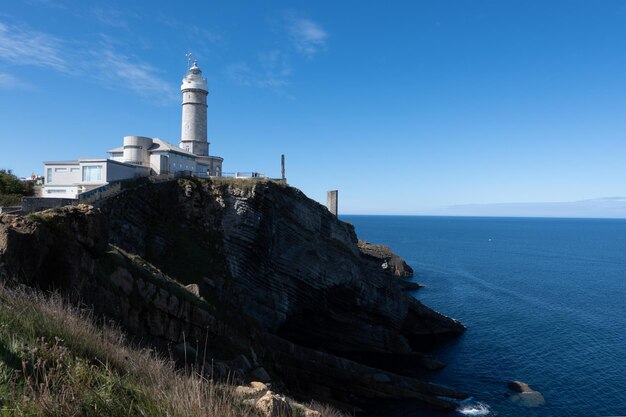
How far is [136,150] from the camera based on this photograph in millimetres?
45812

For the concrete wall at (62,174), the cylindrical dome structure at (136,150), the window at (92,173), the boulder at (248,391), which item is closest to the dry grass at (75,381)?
the boulder at (248,391)

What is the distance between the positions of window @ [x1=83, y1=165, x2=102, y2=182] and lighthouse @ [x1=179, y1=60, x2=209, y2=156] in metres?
19.9

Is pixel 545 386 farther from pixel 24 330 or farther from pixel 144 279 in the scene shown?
pixel 24 330

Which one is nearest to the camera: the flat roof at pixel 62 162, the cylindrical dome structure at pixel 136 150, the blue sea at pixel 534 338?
the blue sea at pixel 534 338

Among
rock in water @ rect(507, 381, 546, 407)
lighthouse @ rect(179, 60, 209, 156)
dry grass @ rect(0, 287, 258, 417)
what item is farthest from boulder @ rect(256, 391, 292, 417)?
lighthouse @ rect(179, 60, 209, 156)

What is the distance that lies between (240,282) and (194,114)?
31118 mm

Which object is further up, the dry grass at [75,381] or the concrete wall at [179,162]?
the concrete wall at [179,162]

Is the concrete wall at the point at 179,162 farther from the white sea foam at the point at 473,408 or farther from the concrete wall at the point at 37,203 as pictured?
the white sea foam at the point at 473,408

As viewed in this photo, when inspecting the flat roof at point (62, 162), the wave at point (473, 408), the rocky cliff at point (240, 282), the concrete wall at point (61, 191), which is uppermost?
the flat roof at point (62, 162)

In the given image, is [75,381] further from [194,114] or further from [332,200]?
[332,200]

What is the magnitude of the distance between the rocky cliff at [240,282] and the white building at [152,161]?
716 centimetres

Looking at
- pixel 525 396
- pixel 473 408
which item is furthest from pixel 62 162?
pixel 525 396

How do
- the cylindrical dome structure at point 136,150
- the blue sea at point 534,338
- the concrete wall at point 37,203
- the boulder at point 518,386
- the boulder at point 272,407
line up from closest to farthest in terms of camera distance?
the boulder at point 272,407, the concrete wall at point 37,203, the blue sea at point 534,338, the boulder at point 518,386, the cylindrical dome structure at point 136,150

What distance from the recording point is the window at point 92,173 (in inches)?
1375
